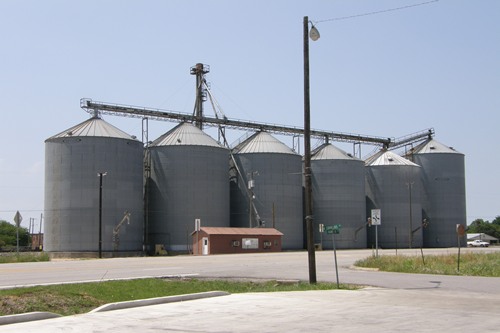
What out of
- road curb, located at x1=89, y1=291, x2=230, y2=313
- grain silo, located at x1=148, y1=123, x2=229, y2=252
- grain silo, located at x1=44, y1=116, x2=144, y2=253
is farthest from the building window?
road curb, located at x1=89, y1=291, x2=230, y2=313

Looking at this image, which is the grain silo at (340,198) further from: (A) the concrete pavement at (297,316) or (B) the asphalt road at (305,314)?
Result: (A) the concrete pavement at (297,316)

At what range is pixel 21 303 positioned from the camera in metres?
15.3

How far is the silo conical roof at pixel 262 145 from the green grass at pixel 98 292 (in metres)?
60.8

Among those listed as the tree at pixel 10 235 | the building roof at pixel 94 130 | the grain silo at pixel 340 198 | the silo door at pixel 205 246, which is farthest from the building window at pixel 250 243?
the tree at pixel 10 235

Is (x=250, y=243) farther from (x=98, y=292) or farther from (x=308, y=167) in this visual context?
(x=98, y=292)

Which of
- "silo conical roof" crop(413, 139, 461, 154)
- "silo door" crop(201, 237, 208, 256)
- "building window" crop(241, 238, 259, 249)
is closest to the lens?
"silo door" crop(201, 237, 208, 256)

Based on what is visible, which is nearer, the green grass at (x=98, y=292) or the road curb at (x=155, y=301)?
the green grass at (x=98, y=292)

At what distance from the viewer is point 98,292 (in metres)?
18.7

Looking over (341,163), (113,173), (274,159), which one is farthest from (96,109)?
(341,163)

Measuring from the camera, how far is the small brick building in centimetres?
7012

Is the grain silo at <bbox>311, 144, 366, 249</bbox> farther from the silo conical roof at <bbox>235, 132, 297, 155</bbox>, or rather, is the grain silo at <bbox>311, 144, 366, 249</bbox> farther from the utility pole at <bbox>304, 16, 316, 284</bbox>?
the utility pole at <bbox>304, 16, 316, 284</bbox>

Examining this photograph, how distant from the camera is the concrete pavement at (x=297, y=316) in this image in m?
12.6

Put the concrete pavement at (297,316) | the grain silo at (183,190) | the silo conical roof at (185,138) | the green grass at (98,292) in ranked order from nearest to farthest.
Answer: the concrete pavement at (297,316) < the green grass at (98,292) < the grain silo at (183,190) < the silo conical roof at (185,138)

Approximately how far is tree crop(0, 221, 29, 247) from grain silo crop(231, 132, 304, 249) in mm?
65044
